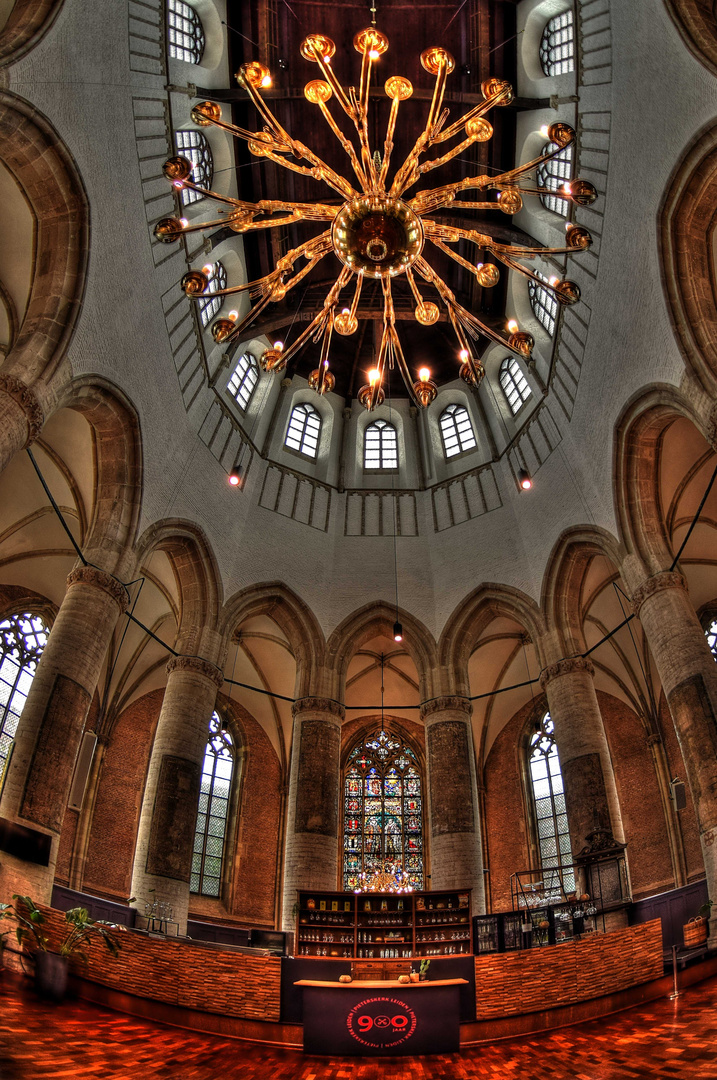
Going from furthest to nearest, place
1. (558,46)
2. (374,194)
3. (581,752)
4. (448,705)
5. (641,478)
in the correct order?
(448,705) < (558,46) < (641,478) < (581,752) < (374,194)

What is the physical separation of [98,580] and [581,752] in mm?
9452

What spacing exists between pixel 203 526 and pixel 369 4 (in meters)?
11.5

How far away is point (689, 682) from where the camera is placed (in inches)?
496

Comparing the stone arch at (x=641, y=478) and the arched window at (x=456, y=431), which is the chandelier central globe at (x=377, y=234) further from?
the arched window at (x=456, y=431)

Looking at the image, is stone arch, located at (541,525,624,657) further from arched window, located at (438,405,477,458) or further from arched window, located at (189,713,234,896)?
arched window, located at (189,713,234,896)

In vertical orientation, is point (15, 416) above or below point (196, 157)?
below

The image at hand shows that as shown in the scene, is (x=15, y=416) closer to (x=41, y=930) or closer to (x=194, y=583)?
(x=41, y=930)

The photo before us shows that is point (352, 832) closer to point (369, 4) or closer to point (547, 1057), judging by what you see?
point (547, 1057)

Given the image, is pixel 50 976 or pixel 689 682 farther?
pixel 689 682

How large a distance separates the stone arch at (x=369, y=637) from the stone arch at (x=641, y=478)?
216 inches

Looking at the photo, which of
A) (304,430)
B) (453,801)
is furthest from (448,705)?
(304,430)

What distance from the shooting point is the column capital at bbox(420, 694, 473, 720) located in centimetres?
1705

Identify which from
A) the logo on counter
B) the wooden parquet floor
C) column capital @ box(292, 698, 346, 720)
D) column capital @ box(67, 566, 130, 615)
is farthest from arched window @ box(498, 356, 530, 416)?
the logo on counter

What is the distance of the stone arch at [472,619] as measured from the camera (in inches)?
694
